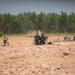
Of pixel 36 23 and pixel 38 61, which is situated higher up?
pixel 36 23

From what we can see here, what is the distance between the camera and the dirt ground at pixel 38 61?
10.1 m

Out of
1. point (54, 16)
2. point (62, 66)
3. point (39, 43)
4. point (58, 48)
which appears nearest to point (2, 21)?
point (54, 16)

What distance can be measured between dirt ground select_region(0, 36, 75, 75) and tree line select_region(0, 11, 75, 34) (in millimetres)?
38094

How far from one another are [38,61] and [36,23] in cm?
4250

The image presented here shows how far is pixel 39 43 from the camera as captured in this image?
18.0 m

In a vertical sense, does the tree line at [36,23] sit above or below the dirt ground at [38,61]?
above

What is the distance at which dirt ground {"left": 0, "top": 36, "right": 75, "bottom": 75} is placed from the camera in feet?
33.1

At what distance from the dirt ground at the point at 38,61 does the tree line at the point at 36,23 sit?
125 ft

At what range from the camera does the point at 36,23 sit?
54062 mm

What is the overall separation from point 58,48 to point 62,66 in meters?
4.24

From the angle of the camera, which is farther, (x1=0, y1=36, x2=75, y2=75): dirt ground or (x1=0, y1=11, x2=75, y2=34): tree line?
(x1=0, y1=11, x2=75, y2=34): tree line

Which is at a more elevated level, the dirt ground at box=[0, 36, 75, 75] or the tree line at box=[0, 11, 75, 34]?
the tree line at box=[0, 11, 75, 34]

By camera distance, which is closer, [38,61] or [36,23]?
[38,61]

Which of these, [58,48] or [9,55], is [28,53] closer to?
[9,55]
